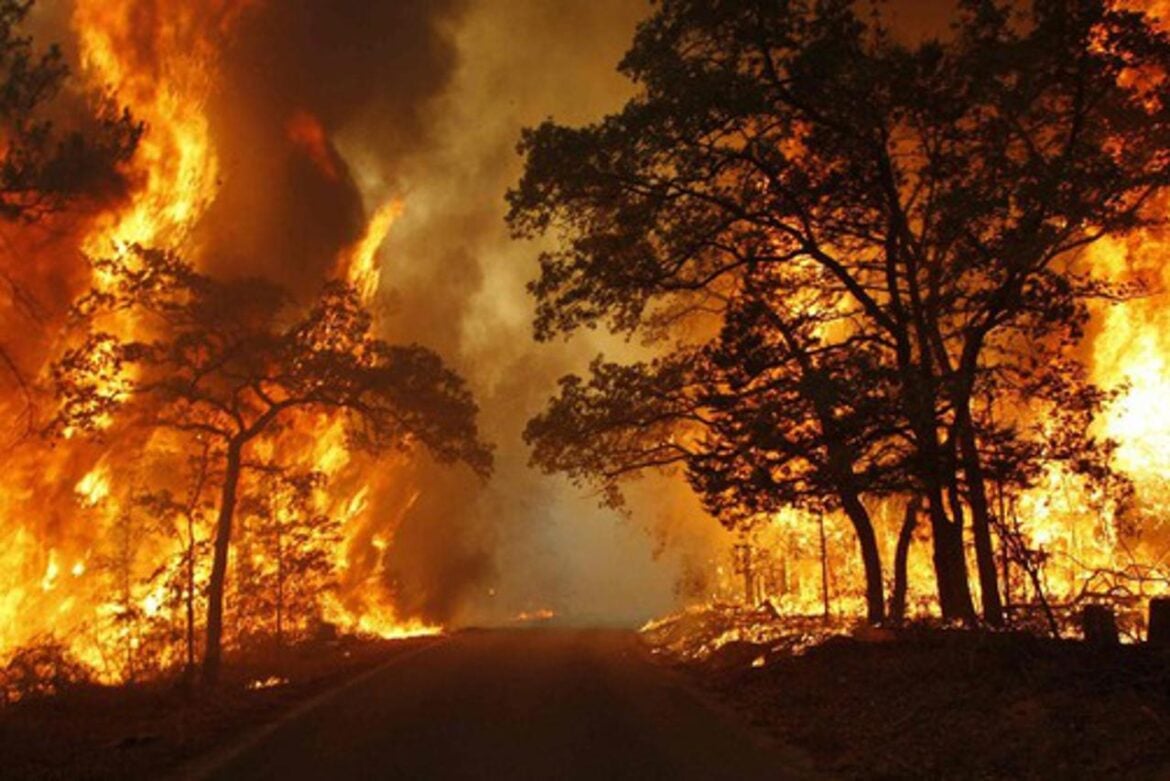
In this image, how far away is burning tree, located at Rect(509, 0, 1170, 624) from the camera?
1484 cm

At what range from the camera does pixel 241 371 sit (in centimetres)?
2352

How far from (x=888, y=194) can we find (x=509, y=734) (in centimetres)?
1251

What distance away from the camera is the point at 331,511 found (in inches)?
2121

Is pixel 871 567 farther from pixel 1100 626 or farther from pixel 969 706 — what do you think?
pixel 969 706

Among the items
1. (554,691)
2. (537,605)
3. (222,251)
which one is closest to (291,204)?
(222,251)

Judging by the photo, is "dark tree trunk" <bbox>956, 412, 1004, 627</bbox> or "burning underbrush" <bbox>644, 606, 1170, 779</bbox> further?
"dark tree trunk" <bbox>956, 412, 1004, 627</bbox>

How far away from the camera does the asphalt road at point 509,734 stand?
9.34m

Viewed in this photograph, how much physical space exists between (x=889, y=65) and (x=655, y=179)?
187 inches

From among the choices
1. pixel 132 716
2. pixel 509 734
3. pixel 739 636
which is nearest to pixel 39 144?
pixel 132 716

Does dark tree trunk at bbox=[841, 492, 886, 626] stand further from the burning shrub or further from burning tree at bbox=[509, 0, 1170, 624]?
the burning shrub

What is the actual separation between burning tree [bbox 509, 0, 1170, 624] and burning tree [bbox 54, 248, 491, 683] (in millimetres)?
6426

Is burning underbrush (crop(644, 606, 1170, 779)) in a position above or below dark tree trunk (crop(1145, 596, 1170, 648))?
below

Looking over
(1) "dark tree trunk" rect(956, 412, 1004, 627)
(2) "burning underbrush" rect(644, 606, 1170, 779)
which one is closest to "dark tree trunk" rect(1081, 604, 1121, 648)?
(2) "burning underbrush" rect(644, 606, 1170, 779)

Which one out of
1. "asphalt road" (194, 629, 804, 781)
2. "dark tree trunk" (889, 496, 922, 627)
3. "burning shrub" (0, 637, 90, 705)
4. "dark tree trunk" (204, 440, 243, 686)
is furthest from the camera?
"dark tree trunk" (889, 496, 922, 627)
